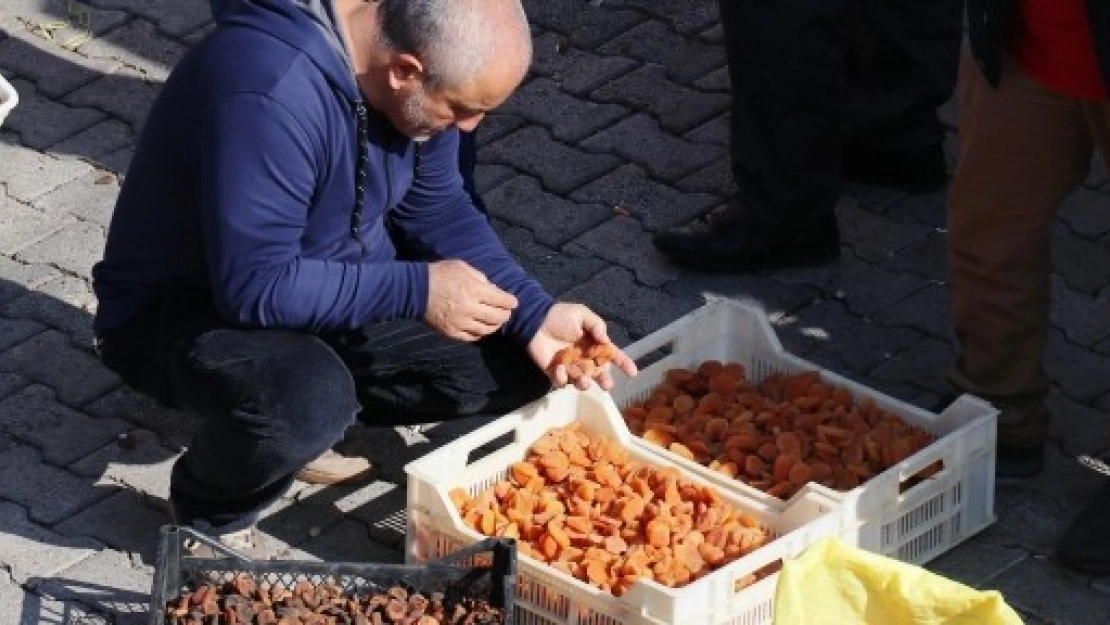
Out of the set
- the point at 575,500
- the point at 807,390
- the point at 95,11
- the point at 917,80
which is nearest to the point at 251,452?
the point at 575,500

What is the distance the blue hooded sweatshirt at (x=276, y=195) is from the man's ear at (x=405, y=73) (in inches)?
3.5

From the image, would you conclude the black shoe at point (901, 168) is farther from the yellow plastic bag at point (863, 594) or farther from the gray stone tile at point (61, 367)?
the yellow plastic bag at point (863, 594)

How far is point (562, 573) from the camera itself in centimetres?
438

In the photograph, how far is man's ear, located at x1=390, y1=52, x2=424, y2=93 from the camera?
4.29 metres

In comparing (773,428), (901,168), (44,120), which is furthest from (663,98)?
(773,428)

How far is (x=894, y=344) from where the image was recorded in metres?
5.49

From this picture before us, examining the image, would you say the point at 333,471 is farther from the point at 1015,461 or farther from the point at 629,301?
the point at 1015,461

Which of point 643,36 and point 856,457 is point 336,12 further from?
point 643,36

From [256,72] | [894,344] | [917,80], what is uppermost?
[256,72]

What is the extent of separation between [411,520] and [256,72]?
0.93 metres

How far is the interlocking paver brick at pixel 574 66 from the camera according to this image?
652cm

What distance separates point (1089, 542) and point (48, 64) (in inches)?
130

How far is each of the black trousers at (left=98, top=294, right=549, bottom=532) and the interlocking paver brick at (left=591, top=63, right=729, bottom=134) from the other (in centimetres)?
152

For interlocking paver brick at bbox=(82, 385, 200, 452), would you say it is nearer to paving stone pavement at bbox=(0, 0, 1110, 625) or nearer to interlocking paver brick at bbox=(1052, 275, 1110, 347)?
paving stone pavement at bbox=(0, 0, 1110, 625)
